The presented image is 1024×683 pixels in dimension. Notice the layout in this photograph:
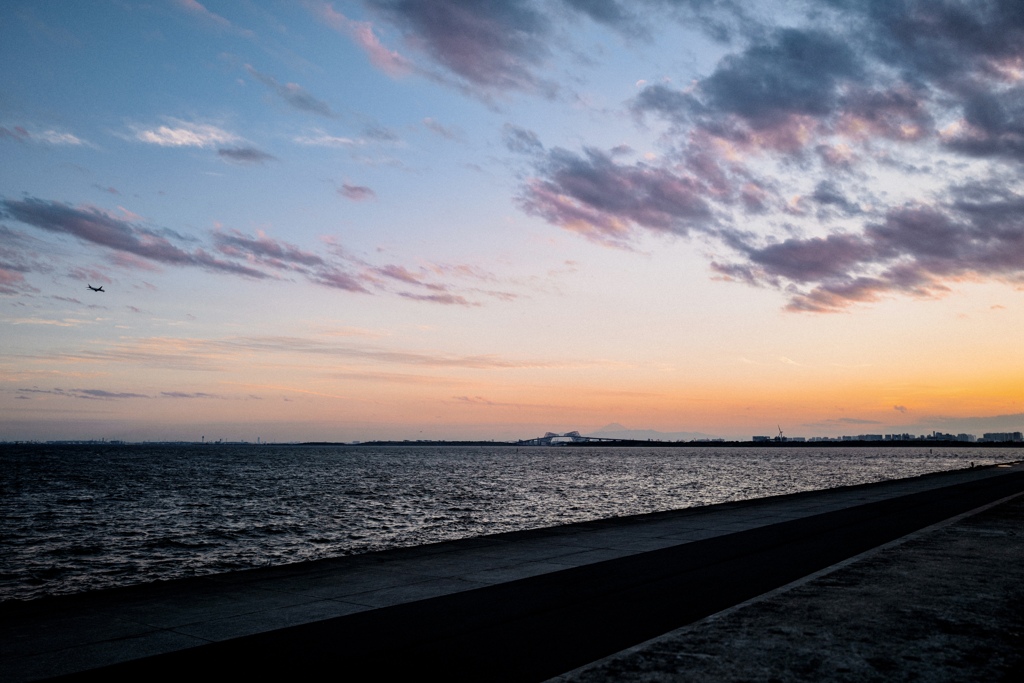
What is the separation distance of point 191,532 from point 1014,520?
3106 cm

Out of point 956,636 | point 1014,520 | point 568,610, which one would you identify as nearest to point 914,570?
point 956,636

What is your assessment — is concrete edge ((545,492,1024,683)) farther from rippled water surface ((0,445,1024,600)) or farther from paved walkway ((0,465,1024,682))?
rippled water surface ((0,445,1024,600))

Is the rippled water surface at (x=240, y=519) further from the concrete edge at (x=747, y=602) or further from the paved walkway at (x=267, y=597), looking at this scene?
the concrete edge at (x=747, y=602)

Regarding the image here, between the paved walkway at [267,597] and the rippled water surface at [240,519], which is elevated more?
the paved walkway at [267,597]

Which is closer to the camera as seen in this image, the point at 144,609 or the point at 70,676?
the point at 70,676

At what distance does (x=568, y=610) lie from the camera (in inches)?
353

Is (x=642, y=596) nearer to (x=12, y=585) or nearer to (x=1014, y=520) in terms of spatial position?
(x=1014, y=520)

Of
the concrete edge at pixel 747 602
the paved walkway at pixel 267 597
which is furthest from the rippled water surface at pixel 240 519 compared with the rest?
the concrete edge at pixel 747 602

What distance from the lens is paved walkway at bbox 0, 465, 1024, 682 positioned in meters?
7.39

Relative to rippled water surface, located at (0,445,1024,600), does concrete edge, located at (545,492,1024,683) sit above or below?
above

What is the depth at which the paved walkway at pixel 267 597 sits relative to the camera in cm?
739

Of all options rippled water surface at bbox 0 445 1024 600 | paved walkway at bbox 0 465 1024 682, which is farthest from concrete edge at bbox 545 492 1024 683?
rippled water surface at bbox 0 445 1024 600

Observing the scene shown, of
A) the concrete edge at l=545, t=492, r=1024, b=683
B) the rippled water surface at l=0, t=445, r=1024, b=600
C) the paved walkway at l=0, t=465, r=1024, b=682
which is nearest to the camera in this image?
the concrete edge at l=545, t=492, r=1024, b=683

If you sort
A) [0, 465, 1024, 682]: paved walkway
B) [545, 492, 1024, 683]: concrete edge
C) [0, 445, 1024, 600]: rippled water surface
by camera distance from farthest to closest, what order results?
1. [0, 445, 1024, 600]: rippled water surface
2. [0, 465, 1024, 682]: paved walkway
3. [545, 492, 1024, 683]: concrete edge
